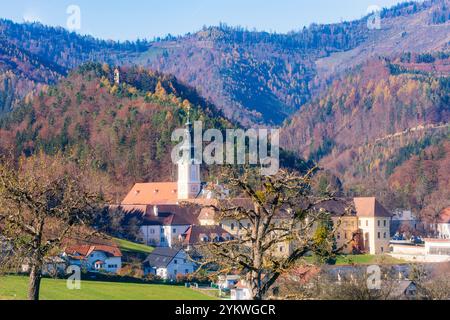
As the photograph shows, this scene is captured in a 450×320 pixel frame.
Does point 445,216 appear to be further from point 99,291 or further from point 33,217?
point 33,217

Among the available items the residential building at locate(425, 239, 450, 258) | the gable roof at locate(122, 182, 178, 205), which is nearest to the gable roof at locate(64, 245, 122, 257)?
the residential building at locate(425, 239, 450, 258)

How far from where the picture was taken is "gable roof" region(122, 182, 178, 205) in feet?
328

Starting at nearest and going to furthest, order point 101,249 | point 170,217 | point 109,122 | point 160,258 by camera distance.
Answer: point 101,249, point 160,258, point 170,217, point 109,122

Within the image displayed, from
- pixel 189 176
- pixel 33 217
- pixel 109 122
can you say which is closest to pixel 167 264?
pixel 189 176

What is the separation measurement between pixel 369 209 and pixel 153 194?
2359 cm

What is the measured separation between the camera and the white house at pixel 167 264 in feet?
199

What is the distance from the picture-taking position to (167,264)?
202 feet

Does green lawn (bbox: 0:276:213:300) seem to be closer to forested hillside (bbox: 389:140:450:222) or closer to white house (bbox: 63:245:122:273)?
white house (bbox: 63:245:122:273)

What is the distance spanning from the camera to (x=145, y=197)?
10169cm

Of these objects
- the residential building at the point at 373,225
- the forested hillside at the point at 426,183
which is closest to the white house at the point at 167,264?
the residential building at the point at 373,225

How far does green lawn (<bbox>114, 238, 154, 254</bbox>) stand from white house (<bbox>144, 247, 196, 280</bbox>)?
2091mm
